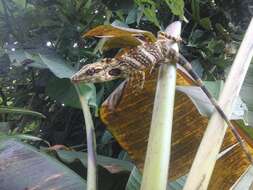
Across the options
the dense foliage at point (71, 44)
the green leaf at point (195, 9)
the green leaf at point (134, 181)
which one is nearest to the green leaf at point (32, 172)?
the green leaf at point (134, 181)

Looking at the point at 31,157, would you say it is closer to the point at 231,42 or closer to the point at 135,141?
the point at 135,141

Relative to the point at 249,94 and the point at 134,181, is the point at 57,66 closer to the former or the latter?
the point at 134,181

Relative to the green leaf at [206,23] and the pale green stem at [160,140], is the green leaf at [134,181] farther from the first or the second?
the green leaf at [206,23]

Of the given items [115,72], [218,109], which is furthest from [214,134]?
[115,72]

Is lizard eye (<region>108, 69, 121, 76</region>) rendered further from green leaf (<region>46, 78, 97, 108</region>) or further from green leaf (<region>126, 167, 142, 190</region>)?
green leaf (<region>126, 167, 142, 190</region>)

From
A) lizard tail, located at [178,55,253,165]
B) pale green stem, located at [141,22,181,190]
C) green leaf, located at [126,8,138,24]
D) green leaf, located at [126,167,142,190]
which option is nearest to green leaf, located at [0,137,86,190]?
green leaf, located at [126,167,142,190]

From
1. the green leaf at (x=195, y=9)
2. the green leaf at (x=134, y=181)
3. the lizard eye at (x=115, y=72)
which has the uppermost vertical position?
the green leaf at (x=195, y=9)

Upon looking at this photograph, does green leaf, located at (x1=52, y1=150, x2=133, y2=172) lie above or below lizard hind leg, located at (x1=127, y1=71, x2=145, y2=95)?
below
